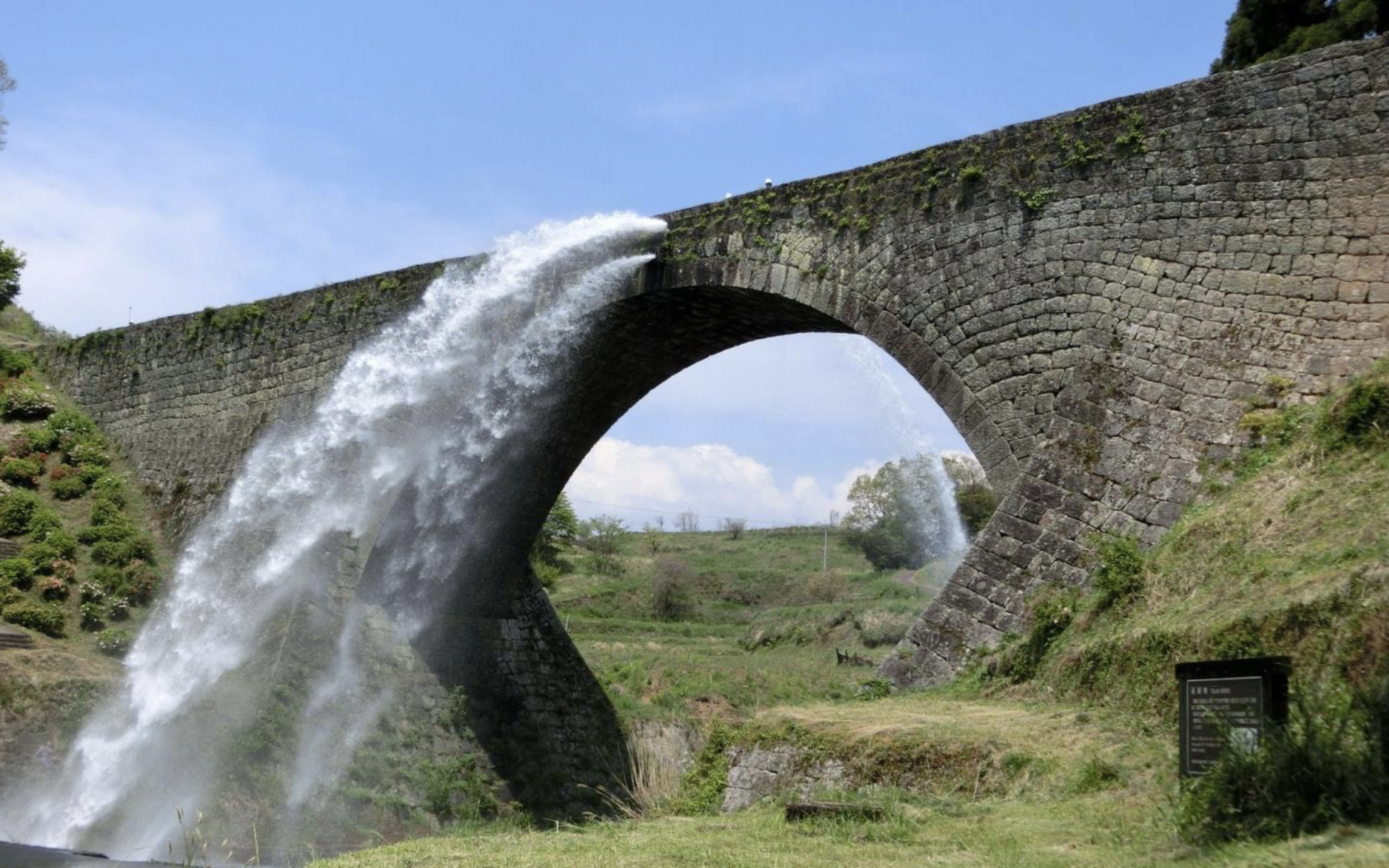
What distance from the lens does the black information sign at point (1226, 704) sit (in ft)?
16.7

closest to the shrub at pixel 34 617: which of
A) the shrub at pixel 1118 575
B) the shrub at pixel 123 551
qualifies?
the shrub at pixel 123 551

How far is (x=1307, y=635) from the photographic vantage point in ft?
20.9

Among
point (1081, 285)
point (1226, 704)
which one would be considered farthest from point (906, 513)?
point (1226, 704)

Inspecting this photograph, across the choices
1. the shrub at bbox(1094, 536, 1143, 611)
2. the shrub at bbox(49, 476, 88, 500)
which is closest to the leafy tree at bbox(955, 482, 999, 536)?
the shrub at bbox(49, 476, 88, 500)

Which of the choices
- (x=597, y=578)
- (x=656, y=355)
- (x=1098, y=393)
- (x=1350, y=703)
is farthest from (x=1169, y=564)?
(x=597, y=578)

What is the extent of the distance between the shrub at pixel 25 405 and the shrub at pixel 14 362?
3.63 feet

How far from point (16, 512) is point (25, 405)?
132 inches

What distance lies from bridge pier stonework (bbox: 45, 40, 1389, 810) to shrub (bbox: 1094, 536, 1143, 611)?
1.61 feet

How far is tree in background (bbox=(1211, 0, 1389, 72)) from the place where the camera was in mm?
19703

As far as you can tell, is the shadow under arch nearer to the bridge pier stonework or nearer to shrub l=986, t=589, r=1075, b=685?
the bridge pier stonework

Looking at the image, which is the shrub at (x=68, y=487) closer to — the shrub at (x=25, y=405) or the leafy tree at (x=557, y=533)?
the shrub at (x=25, y=405)

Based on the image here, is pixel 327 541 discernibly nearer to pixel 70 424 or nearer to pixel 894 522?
pixel 70 424

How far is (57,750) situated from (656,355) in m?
8.49

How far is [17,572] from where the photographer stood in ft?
56.2
